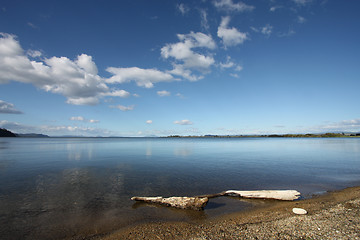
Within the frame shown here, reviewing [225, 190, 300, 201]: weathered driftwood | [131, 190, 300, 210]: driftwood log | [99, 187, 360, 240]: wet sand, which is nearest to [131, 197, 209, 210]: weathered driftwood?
[131, 190, 300, 210]: driftwood log

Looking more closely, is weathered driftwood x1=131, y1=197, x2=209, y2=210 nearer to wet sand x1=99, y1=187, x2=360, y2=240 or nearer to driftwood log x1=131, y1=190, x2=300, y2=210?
driftwood log x1=131, y1=190, x2=300, y2=210

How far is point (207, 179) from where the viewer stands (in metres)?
21.0

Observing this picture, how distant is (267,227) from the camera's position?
909cm

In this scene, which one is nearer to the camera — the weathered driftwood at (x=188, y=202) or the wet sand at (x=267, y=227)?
the wet sand at (x=267, y=227)

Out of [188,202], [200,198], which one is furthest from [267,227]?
[188,202]

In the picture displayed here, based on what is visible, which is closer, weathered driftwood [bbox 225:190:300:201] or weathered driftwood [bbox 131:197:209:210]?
weathered driftwood [bbox 131:197:209:210]

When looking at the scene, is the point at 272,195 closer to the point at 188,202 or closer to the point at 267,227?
the point at 267,227

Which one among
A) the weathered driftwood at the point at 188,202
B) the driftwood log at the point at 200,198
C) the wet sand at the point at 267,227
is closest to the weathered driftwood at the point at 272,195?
the driftwood log at the point at 200,198

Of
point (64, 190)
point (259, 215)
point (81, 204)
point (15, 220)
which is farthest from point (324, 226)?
point (64, 190)

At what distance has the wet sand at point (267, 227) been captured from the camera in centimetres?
828

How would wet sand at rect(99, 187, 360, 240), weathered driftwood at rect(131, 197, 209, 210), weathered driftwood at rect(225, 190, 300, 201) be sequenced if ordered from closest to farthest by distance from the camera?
wet sand at rect(99, 187, 360, 240) < weathered driftwood at rect(131, 197, 209, 210) < weathered driftwood at rect(225, 190, 300, 201)

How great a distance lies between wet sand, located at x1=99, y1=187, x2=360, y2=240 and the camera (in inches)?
326

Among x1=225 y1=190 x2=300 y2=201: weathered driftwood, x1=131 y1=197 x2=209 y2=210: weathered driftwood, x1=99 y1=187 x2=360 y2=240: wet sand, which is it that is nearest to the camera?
x1=99 y1=187 x2=360 y2=240: wet sand

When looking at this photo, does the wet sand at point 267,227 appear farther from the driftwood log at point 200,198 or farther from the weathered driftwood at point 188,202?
the driftwood log at point 200,198
